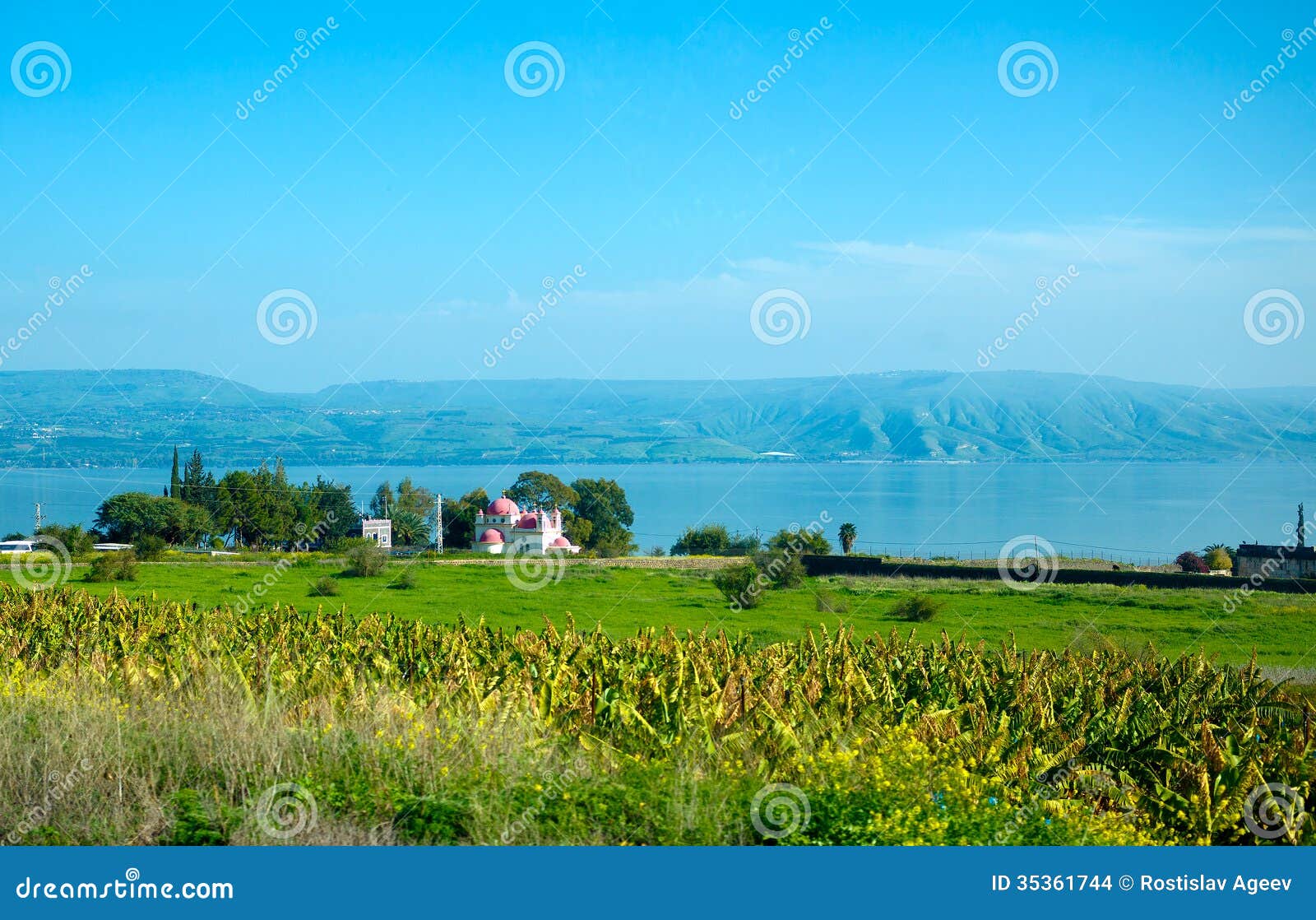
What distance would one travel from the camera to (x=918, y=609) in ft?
64.7

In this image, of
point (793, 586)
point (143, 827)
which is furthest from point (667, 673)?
point (793, 586)

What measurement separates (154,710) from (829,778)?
433 cm

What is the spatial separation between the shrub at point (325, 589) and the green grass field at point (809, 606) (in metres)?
0.19

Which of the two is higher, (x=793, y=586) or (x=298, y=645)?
(x=793, y=586)

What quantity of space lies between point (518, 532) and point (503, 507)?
309 cm

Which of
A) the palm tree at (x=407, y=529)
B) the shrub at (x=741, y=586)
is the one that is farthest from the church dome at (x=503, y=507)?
the shrub at (x=741, y=586)

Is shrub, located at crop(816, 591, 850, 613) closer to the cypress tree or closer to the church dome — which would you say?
the church dome

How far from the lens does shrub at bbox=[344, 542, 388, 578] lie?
83.8 feet

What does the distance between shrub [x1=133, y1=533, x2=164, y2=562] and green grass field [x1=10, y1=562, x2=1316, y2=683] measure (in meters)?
3.87

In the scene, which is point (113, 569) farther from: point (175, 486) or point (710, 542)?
point (175, 486)

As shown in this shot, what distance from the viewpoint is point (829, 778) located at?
237 inches

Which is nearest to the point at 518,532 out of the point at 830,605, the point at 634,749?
the point at 830,605

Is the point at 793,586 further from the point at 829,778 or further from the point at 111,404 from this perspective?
the point at 111,404

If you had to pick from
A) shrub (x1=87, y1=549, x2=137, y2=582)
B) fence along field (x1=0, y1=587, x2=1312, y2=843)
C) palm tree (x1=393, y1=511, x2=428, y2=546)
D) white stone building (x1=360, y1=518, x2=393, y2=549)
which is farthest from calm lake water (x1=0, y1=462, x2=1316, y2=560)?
fence along field (x1=0, y1=587, x2=1312, y2=843)
